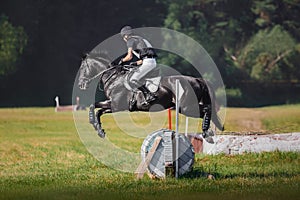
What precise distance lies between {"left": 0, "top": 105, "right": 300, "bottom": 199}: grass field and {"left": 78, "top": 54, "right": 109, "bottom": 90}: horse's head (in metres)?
1.31

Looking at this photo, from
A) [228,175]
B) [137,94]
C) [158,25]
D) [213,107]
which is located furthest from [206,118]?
[158,25]

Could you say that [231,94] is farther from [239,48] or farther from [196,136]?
[196,136]

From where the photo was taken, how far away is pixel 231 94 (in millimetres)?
33062

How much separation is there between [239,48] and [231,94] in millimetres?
3332

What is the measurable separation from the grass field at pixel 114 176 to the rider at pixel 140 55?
1.28 m

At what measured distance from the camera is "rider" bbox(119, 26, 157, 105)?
32.6 feet

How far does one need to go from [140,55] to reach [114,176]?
173 cm

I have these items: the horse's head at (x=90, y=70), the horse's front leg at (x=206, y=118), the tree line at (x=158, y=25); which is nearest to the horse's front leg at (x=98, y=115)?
the horse's head at (x=90, y=70)

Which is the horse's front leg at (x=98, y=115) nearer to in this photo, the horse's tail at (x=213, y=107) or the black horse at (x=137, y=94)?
the black horse at (x=137, y=94)

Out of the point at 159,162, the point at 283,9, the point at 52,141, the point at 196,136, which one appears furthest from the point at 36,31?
the point at 159,162

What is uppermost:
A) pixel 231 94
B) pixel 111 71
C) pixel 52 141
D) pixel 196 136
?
pixel 111 71

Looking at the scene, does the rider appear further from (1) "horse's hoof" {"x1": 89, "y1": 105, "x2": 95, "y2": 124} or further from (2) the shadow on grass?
(2) the shadow on grass

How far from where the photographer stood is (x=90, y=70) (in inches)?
421

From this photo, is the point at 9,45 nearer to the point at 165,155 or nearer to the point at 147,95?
the point at 147,95
